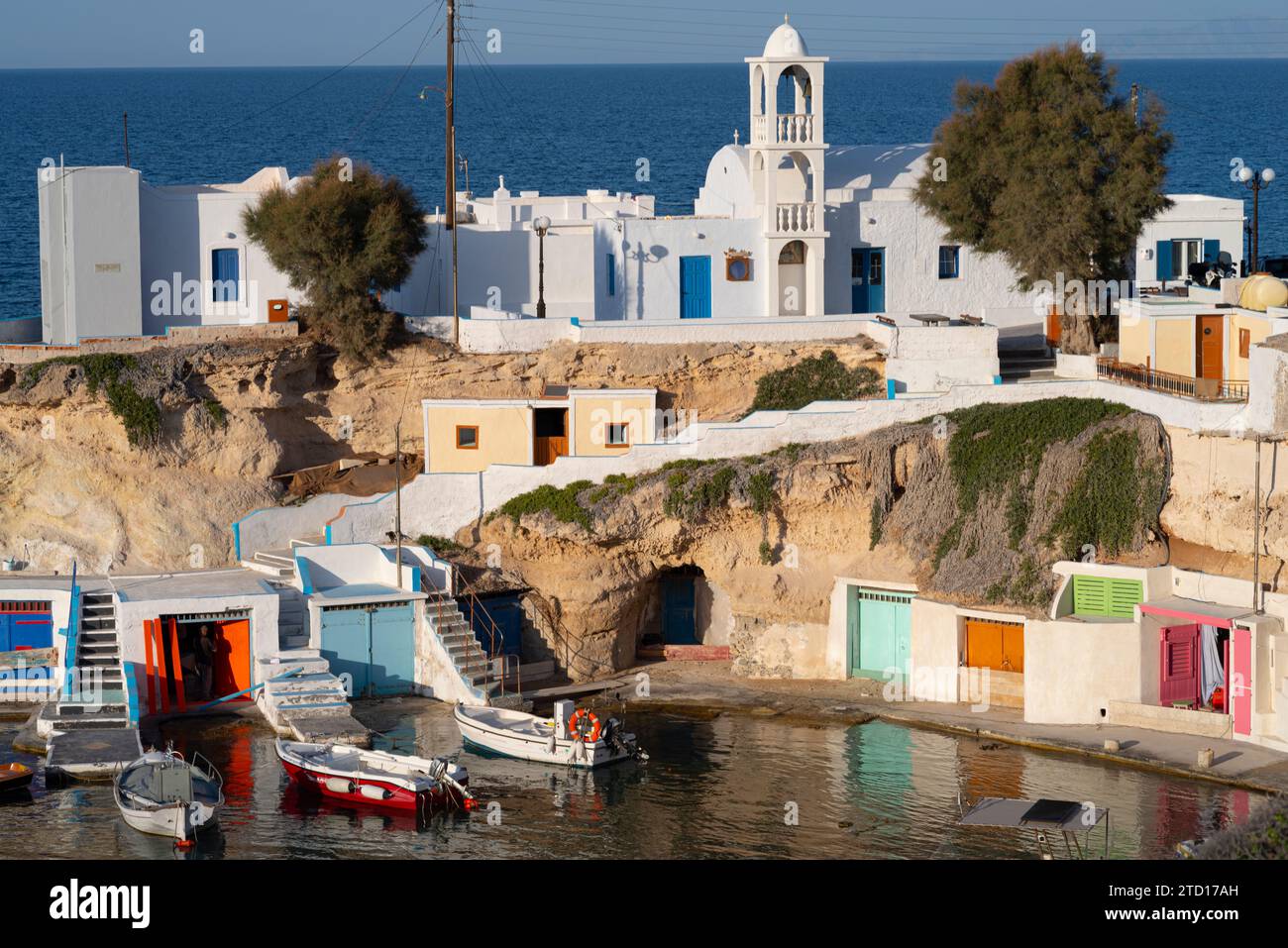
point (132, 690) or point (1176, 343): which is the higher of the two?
point (1176, 343)

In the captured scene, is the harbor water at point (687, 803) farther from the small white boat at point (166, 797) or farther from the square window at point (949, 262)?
the square window at point (949, 262)

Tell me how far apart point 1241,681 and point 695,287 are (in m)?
18.5

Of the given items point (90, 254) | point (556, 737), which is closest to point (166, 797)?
point (556, 737)

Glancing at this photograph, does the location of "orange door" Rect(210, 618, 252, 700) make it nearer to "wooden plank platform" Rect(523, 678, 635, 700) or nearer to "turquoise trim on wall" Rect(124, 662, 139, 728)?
"turquoise trim on wall" Rect(124, 662, 139, 728)

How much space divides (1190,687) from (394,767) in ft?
52.2

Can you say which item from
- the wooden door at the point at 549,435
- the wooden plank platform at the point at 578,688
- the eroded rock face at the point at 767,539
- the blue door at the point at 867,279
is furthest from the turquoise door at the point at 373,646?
the blue door at the point at 867,279

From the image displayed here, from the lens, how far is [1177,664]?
1626 inches

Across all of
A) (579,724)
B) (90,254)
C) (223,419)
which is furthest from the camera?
(90,254)

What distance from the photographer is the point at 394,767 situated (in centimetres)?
3750

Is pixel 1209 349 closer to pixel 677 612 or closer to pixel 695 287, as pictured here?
pixel 695 287

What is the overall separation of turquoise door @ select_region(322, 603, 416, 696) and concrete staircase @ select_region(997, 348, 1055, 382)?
49.7ft

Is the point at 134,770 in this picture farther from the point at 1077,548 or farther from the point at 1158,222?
the point at 1158,222
